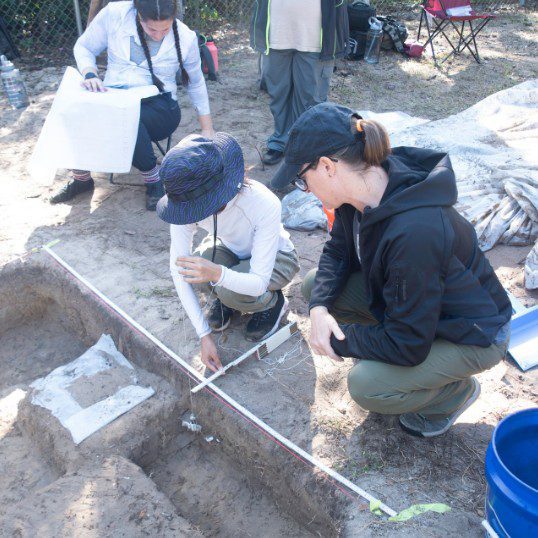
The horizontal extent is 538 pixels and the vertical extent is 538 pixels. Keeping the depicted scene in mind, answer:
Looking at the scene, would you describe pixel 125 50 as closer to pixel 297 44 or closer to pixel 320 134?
pixel 297 44

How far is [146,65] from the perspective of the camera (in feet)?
13.5

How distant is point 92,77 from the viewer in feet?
13.2

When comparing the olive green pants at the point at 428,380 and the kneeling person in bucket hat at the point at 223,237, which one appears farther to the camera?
the kneeling person in bucket hat at the point at 223,237

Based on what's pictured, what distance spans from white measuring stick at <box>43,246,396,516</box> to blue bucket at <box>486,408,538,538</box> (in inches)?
17.7

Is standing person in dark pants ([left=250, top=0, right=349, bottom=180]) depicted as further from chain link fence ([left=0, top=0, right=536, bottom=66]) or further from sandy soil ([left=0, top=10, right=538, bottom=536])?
chain link fence ([left=0, top=0, right=536, bottom=66])

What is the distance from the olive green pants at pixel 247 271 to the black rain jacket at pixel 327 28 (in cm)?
233

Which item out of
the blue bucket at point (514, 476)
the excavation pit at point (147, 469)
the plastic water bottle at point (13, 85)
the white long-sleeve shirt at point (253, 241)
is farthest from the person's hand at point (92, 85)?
the blue bucket at point (514, 476)

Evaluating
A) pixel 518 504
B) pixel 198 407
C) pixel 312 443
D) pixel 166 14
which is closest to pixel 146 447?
pixel 198 407

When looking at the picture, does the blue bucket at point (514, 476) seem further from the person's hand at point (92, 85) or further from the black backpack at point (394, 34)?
the black backpack at point (394, 34)

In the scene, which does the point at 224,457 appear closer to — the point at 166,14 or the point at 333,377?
the point at 333,377

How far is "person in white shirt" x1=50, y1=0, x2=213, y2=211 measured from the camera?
13.1 ft

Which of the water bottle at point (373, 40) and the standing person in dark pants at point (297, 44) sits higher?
the standing person in dark pants at point (297, 44)

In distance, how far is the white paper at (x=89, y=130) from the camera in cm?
392

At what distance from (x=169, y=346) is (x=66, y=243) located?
4.43 ft
